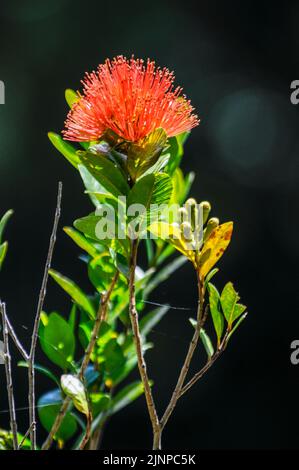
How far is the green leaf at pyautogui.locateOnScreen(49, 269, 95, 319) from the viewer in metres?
0.73

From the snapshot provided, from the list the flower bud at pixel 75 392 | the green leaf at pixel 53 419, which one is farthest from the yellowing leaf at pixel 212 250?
the green leaf at pixel 53 419

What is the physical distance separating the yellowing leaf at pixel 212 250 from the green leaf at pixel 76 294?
0.17 meters

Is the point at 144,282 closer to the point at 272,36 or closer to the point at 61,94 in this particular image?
the point at 61,94

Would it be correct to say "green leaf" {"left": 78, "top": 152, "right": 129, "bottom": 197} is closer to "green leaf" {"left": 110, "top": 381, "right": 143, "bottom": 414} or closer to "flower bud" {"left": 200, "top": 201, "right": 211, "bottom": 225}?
"flower bud" {"left": 200, "top": 201, "right": 211, "bottom": 225}

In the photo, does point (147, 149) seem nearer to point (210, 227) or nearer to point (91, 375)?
point (210, 227)

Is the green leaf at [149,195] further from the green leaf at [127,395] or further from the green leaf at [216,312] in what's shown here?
the green leaf at [127,395]

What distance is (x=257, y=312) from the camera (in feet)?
8.09

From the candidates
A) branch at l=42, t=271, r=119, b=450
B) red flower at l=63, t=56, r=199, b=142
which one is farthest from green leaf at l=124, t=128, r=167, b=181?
branch at l=42, t=271, r=119, b=450

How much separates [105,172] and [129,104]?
5 cm

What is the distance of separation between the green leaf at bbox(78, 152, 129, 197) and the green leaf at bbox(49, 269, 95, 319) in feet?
0.46

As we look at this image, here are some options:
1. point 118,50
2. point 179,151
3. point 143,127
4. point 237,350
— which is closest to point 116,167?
point 143,127

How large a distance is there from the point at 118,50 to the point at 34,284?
0.85 metres

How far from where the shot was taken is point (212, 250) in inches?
23.6

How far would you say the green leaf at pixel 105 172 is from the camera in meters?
0.60
